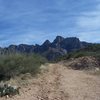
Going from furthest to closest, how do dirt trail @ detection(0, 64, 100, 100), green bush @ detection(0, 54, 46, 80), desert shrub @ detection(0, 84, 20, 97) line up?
1. green bush @ detection(0, 54, 46, 80)
2. desert shrub @ detection(0, 84, 20, 97)
3. dirt trail @ detection(0, 64, 100, 100)

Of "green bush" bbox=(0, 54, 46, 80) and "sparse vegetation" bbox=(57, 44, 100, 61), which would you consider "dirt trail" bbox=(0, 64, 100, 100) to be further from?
"sparse vegetation" bbox=(57, 44, 100, 61)

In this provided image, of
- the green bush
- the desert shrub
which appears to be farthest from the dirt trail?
the green bush

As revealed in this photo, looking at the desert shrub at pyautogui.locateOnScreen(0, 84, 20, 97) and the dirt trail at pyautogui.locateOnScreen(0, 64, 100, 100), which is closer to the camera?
the dirt trail at pyautogui.locateOnScreen(0, 64, 100, 100)

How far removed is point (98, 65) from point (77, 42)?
171ft

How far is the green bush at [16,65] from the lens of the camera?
17125 mm

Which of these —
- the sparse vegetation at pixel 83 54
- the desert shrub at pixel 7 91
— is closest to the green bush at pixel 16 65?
the desert shrub at pixel 7 91

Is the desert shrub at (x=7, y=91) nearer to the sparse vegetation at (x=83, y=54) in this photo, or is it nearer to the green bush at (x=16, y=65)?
the green bush at (x=16, y=65)

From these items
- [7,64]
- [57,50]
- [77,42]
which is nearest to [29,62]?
[7,64]

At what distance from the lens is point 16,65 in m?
17.8

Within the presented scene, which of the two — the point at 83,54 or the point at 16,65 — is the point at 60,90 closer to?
the point at 16,65

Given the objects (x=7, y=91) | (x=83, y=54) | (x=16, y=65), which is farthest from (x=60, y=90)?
(x=83, y=54)

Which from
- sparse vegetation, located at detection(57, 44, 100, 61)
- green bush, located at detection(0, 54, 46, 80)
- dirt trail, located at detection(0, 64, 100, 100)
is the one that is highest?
sparse vegetation, located at detection(57, 44, 100, 61)

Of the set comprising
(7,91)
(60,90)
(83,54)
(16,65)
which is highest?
(83,54)

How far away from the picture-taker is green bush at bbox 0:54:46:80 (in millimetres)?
17125
